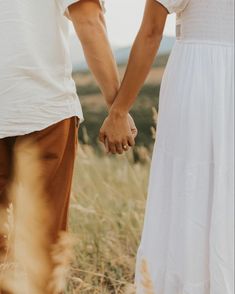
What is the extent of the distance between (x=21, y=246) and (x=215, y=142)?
93 centimetres

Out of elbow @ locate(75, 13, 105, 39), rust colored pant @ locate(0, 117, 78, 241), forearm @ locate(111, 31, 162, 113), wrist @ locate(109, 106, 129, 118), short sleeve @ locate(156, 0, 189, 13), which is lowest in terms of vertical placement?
rust colored pant @ locate(0, 117, 78, 241)

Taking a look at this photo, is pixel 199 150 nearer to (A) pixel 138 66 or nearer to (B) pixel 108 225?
(A) pixel 138 66

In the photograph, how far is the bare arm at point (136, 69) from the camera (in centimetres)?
254

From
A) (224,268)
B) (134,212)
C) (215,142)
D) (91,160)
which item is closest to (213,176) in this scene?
(215,142)

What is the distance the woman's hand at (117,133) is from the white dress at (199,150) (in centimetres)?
19

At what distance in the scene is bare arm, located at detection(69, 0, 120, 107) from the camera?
268 centimetres

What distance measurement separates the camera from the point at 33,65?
2641 mm

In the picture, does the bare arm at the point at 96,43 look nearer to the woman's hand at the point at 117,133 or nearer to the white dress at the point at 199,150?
the woman's hand at the point at 117,133

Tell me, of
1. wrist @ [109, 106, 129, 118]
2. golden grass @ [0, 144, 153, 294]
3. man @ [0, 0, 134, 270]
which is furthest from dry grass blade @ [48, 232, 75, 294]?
wrist @ [109, 106, 129, 118]

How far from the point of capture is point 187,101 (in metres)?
2.47

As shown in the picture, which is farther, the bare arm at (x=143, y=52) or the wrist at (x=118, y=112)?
the wrist at (x=118, y=112)

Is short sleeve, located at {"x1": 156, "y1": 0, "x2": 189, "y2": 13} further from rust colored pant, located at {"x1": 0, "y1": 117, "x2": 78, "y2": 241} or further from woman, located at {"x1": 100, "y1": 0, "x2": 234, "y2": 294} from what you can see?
rust colored pant, located at {"x1": 0, "y1": 117, "x2": 78, "y2": 241}

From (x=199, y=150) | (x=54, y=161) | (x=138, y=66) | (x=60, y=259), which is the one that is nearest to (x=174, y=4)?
(x=138, y=66)

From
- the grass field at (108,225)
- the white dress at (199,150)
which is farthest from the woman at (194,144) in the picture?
the grass field at (108,225)
